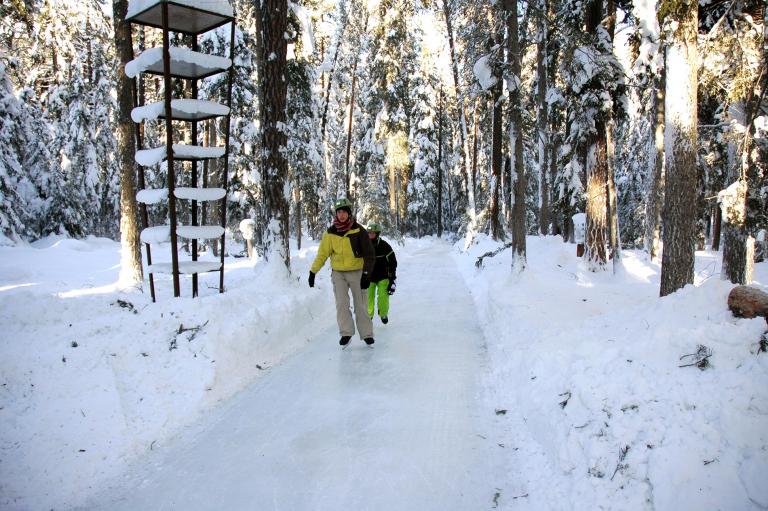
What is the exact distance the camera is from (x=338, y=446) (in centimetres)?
426

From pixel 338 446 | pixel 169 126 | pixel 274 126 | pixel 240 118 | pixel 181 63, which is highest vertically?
pixel 240 118

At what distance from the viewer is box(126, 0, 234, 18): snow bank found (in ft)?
23.9

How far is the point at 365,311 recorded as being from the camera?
753cm

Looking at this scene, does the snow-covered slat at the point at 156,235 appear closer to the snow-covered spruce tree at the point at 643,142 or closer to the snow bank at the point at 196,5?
the snow bank at the point at 196,5

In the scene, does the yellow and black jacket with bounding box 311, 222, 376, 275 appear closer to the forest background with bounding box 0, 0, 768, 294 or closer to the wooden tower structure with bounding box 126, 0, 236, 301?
the wooden tower structure with bounding box 126, 0, 236, 301

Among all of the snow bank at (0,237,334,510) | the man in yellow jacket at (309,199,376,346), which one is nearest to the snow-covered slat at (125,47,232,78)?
the man in yellow jacket at (309,199,376,346)

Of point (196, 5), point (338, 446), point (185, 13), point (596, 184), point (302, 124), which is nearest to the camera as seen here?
point (338, 446)

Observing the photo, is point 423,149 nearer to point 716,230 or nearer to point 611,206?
point 716,230

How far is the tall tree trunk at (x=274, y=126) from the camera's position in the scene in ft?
32.2

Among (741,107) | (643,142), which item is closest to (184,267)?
(741,107)

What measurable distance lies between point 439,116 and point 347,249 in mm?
34832

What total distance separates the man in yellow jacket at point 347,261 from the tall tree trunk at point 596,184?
305 inches

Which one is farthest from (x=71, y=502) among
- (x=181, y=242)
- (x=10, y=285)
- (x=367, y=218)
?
(x=181, y=242)

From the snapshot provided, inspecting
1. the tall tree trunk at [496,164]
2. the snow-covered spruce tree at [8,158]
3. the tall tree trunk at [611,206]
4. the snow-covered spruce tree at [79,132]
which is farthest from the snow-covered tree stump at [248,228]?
the snow-covered spruce tree at [79,132]
